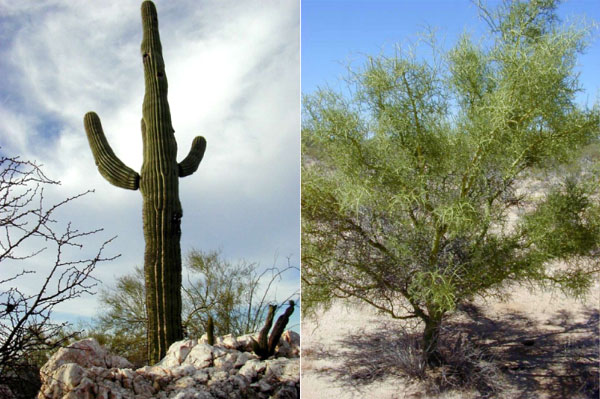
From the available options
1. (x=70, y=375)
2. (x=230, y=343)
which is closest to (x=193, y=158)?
(x=230, y=343)

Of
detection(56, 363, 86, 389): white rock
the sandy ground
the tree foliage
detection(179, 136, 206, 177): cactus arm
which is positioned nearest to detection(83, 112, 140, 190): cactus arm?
detection(179, 136, 206, 177): cactus arm

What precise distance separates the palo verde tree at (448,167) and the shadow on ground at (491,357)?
189 millimetres

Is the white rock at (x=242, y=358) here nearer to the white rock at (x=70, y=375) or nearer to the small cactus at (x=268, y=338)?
the small cactus at (x=268, y=338)

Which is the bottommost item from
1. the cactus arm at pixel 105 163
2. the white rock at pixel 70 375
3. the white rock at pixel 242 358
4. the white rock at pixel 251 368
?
the white rock at pixel 251 368

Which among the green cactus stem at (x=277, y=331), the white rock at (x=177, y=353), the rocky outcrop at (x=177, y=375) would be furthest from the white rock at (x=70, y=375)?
the green cactus stem at (x=277, y=331)

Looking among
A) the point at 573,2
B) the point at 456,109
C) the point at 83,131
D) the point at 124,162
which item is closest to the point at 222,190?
the point at 124,162

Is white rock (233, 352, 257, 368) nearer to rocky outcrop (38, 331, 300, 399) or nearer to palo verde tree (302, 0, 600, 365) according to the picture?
rocky outcrop (38, 331, 300, 399)

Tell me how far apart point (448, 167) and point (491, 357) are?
4.74ft

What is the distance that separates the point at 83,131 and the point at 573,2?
3569 mm

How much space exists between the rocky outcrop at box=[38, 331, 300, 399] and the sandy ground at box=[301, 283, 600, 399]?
675mm

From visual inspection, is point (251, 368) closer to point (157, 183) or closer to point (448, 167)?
point (157, 183)

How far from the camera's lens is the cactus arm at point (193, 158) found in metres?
4.17

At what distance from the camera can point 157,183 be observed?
3.90 m

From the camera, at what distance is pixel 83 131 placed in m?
3.94
